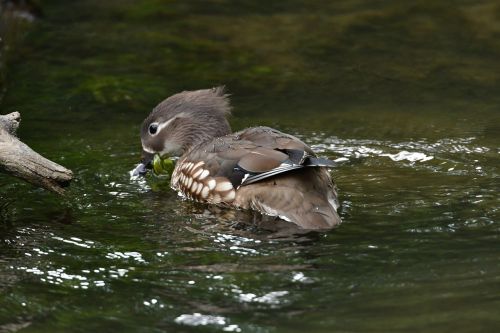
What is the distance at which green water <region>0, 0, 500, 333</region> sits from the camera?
243 inches

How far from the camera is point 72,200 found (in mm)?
8539

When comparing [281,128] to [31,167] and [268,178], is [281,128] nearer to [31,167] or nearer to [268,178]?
[268,178]

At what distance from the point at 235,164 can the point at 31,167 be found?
1.68m

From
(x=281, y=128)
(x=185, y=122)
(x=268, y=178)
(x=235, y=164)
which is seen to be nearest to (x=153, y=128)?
(x=185, y=122)

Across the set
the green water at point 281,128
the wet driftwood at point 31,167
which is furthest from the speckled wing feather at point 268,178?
the wet driftwood at point 31,167

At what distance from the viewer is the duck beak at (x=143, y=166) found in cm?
936

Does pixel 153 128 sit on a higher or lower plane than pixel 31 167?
lower

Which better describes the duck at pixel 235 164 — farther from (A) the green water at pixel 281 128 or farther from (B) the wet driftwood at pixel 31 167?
(B) the wet driftwood at pixel 31 167

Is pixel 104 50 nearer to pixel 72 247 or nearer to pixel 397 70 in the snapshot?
pixel 397 70

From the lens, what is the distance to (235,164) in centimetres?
826

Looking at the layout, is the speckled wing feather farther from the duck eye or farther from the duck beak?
the duck eye

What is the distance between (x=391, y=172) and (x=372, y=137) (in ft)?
3.75

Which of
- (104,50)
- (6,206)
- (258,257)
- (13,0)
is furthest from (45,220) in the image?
(13,0)

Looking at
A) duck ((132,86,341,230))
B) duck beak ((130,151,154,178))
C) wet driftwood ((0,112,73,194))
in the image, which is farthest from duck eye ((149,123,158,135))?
wet driftwood ((0,112,73,194))
